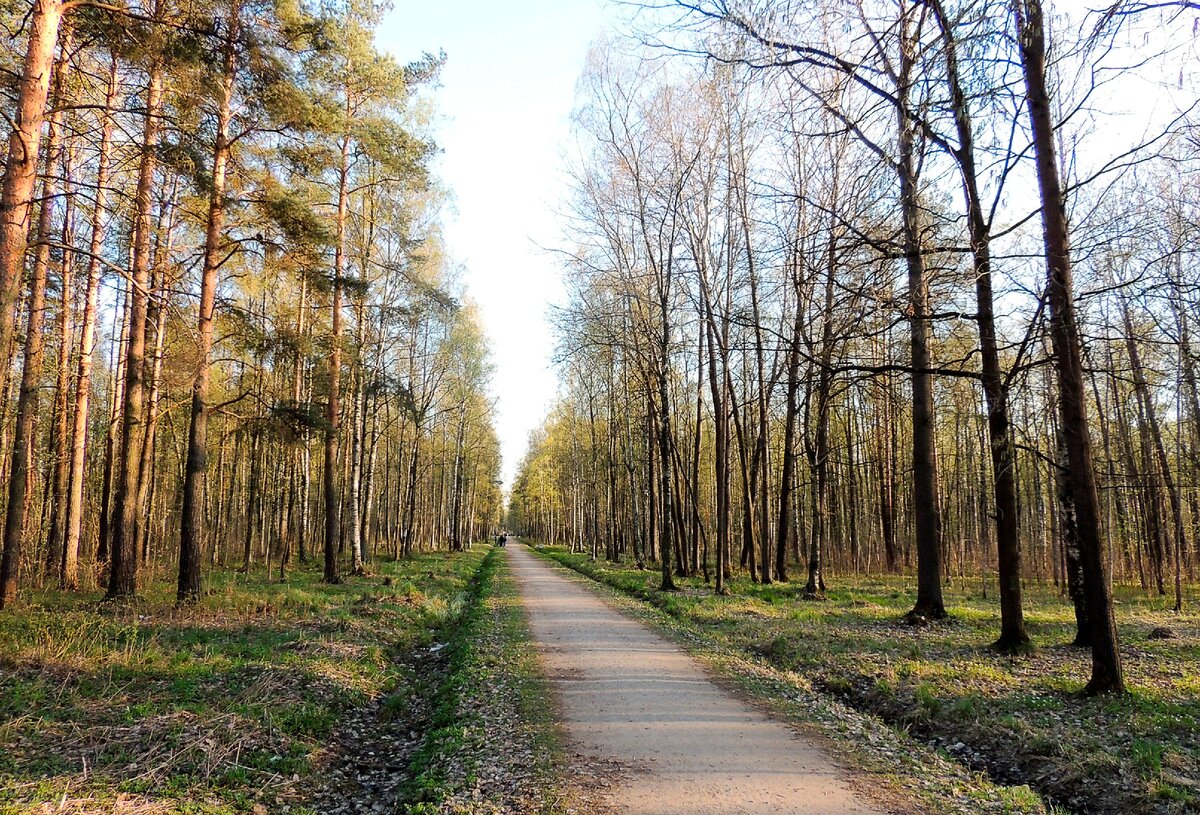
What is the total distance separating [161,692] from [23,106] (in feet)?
19.7

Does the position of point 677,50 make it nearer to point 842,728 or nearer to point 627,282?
point 842,728

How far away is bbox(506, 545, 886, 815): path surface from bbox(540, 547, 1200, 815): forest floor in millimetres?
557

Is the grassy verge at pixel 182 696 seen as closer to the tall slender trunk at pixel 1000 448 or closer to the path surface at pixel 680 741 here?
the path surface at pixel 680 741

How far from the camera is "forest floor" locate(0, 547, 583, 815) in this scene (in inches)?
166

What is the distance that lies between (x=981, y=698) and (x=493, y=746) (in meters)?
5.07

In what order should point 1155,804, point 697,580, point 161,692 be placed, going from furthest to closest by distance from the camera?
1. point 697,580
2. point 161,692
3. point 1155,804

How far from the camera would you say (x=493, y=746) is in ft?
17.0

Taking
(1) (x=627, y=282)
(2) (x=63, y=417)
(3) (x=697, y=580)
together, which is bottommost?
(3) (x=697, y=580)

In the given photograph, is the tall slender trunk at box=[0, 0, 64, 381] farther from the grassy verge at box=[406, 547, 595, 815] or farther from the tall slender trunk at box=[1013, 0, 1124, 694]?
the tall slender trunk at box=[1013, 0, 1124, 694]

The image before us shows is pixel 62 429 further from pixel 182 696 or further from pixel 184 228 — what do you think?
pixel 182 696

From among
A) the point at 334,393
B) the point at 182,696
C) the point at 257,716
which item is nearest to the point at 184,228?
the point at 334,393

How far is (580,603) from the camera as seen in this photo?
1452 cm

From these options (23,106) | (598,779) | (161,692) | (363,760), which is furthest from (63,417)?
(598,779)

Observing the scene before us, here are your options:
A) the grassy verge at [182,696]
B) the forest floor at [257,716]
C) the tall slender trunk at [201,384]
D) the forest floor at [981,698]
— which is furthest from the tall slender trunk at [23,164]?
the forest floor at [981,698]
